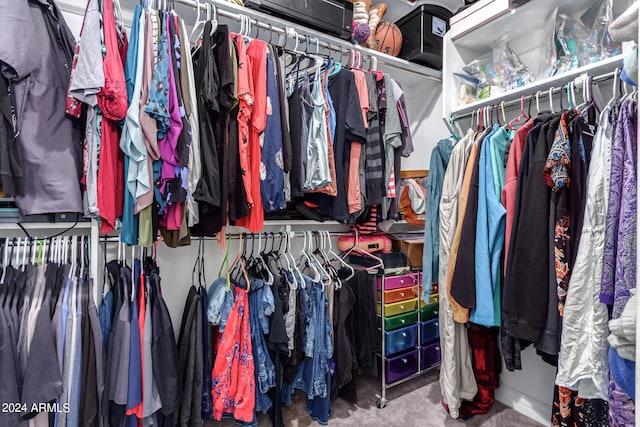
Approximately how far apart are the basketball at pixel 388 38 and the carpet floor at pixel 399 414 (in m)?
2.22

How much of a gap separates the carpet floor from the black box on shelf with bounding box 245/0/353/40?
2.17 metres

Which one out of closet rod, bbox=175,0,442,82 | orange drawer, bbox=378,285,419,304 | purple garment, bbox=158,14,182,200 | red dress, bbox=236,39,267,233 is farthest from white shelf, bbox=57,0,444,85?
orange drawer, bbox=378,285,419,304

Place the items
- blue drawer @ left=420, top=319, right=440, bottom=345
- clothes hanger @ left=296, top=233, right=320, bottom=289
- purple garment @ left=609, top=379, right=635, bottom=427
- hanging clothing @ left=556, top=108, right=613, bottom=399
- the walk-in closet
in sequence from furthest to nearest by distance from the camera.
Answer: blue drawer @ left=420, top=319, right=440, bottom=345 → clothes hanger @ left=296, top=233, right=320, bottom=289 → the walk-in closet → hanging clothing @ left=556, top=108, right=613, bottom=399 → purple garment @ left=609, top=379, right=635, bottom=427

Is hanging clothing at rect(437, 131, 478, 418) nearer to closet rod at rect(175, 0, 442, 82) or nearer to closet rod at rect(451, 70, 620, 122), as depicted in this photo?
closet rod at rect(451, 70, 620, 122)

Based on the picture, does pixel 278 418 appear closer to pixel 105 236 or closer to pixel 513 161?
pixel 105 236

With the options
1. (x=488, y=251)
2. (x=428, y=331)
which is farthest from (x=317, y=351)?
(x=488, y=251)

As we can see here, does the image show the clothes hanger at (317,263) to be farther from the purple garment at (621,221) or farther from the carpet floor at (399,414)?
the purple garment at (621,221)

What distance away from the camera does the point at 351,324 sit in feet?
6.21

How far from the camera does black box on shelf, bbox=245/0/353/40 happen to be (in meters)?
1.63

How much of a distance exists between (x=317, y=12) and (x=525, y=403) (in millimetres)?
2474

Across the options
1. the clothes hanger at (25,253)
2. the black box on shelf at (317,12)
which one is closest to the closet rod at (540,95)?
the black box on shelf at (317,12)

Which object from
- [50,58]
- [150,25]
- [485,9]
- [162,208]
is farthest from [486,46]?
[50,58]

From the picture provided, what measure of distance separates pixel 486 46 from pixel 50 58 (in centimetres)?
214

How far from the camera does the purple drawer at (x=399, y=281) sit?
1975 mm
